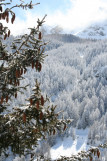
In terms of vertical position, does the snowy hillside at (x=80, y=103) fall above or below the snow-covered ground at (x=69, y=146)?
above

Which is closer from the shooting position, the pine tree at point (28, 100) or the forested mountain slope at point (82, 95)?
the pine tree at point (28, 100)

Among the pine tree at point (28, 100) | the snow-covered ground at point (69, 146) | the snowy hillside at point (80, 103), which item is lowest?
the snow-covered ground at point (69, 146)

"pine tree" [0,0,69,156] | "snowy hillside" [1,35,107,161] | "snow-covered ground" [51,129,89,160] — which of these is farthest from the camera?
"snowy hillside" [1,35,107,161]

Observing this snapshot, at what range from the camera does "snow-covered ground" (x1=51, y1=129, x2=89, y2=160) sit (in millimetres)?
80131

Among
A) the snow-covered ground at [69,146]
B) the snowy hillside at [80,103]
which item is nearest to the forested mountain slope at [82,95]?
the snowy hillside at [80,103]

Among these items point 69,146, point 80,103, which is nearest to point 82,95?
point 80,103

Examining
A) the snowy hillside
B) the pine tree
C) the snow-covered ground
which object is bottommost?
the snow-covered ground

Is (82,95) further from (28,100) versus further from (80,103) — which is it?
(28,100)

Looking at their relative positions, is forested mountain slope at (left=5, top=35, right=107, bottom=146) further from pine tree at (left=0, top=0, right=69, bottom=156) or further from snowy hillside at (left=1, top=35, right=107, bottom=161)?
pine tree at (left=0, top=0, right=69, bottom=156)

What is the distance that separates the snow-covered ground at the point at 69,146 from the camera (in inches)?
3155

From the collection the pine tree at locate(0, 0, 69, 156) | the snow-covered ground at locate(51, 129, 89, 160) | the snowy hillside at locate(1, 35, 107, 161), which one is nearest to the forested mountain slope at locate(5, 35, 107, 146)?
the snowy hillside at locate(1, 35, 107, 161)

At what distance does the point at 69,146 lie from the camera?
85375 mm

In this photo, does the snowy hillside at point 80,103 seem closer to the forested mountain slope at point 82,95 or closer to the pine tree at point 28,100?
the forested mountain slope at point 82,95

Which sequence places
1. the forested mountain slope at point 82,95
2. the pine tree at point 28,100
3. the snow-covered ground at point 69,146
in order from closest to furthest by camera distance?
1. the pine tree at point 28,100
2. the snow-covered ground at point 69,146
3. the forested mountain slope at point 82,95
